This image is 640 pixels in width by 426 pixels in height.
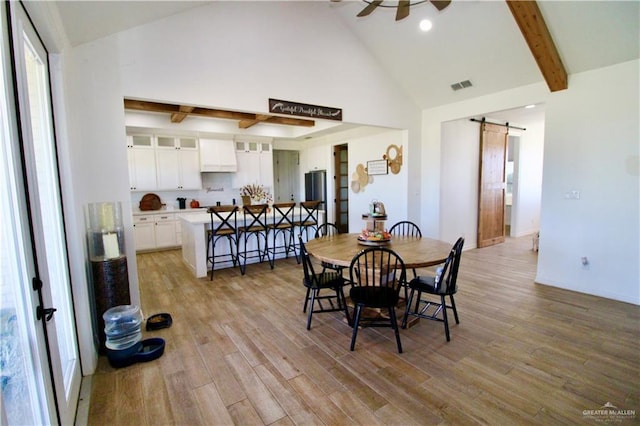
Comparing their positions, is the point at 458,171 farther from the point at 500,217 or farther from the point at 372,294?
the point at 372,294

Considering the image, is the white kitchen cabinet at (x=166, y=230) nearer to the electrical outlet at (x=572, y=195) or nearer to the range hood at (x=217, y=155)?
the range hood at (x=217, y=155)

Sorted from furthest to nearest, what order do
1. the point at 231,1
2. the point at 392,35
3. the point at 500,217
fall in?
the point at 500,217 < the point at 392,35 < the point at 231,1

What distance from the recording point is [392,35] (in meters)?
4.52

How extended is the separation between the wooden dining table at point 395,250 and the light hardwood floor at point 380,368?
0.72 m

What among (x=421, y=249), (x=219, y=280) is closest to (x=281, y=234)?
(x=219, y=280)

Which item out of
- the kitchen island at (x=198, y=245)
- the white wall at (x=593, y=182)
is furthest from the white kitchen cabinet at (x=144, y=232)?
the white wall at (x=593, y=182)

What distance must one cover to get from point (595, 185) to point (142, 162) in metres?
7.33

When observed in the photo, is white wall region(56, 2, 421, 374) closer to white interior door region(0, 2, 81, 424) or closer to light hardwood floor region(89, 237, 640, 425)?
light hardwood floor region(89, 237, 640, 425)

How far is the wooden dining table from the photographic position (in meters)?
2.65

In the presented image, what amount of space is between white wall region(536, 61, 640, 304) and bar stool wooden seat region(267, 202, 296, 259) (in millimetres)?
3688

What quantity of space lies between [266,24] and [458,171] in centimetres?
418

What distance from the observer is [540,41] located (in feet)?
11.3

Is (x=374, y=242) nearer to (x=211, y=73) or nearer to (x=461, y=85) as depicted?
(x=211, y=73)

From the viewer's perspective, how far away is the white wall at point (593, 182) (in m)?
3.46
